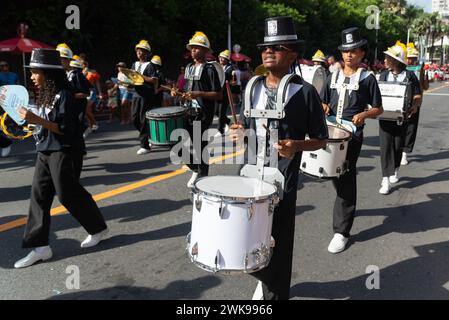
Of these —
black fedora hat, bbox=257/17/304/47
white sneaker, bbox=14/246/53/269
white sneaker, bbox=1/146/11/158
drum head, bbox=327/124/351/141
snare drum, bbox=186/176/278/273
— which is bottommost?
white sneaker, bbox=14/246/53/269

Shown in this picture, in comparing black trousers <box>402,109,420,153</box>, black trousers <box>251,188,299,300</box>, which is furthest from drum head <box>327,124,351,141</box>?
black trousers <box>402,109,420,153</box>

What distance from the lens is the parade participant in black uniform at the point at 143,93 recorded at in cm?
789

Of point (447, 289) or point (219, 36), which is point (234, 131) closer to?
point (447, 289)

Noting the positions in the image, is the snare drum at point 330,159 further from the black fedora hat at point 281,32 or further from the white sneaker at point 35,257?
the white sneaker at point 35,257

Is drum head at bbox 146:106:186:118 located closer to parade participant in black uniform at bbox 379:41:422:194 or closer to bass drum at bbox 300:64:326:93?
bass drum at bbox 300:64:326:93

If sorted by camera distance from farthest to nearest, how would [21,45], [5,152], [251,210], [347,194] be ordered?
[21,45] < [5,152] < [347,194] < [251,210]

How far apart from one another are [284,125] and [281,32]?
1.89 ft

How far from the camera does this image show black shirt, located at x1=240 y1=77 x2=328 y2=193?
9.37ft

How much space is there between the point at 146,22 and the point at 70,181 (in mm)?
16333

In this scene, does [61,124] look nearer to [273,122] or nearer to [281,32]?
[273,122]

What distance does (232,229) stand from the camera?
2631 mm

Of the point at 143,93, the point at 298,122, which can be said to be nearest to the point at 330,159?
the point at 298,122

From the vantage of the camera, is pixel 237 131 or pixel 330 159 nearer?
pixel 237 131

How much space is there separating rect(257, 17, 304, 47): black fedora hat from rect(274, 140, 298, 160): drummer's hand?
2.02 feet
